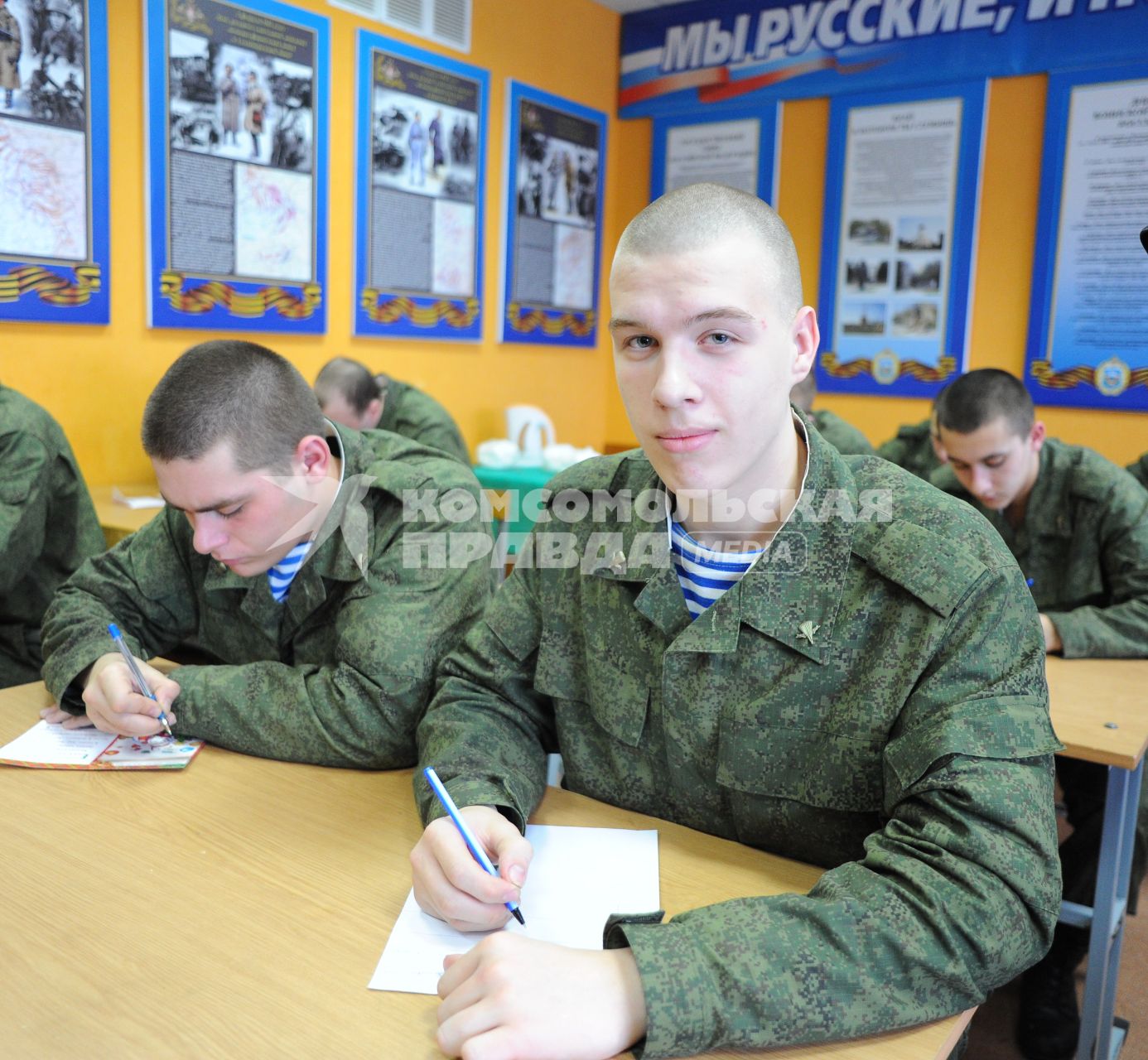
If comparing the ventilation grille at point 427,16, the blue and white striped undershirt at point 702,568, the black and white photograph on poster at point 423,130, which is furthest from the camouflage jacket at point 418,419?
the blue and white striped undershirt at point 702,568

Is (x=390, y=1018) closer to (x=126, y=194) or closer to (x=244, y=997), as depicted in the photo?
(x=244, y=997)

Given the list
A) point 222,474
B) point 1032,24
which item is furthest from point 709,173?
point 222,474

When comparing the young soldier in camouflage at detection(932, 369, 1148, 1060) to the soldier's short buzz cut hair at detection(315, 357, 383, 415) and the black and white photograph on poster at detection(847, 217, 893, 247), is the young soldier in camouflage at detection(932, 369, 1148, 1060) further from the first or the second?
the black and white photograph on poster at detection(847, 217, 893, 247)

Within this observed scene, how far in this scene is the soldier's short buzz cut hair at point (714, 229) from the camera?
1065mm

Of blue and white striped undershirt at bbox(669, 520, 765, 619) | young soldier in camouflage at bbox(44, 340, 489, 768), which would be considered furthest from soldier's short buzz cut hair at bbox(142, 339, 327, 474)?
blue and white striped undershirt at bbox(669, 520, 765, 619)

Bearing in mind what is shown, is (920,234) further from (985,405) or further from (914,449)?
(985,405)

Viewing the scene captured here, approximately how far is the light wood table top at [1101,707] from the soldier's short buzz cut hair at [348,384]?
8.23 feet

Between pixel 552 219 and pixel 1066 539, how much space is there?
3228 millimetres

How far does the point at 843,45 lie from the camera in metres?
4.57

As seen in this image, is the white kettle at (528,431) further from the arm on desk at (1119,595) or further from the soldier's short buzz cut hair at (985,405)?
the arm on desk at (1119,595)

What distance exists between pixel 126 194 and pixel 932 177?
319 centimetres

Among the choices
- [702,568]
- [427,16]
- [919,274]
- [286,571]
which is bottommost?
[286,571]

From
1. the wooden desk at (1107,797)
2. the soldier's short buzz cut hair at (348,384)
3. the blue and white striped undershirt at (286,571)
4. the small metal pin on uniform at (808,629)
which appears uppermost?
the soldier's short buzz cut hair at (348,384)

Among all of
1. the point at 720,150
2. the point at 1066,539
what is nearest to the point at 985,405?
the point at 1066,539
